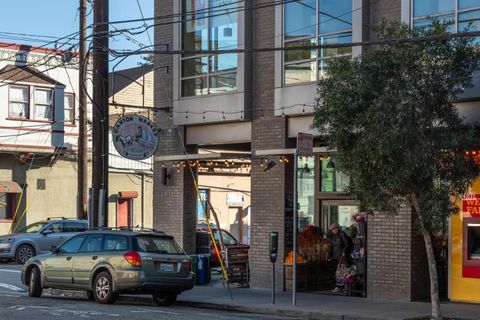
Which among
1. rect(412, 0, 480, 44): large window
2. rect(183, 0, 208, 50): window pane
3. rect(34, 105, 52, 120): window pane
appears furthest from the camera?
rect(34, 105, 52, 120): window pane

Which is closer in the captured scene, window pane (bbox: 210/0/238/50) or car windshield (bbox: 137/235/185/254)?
car windshield (bbox: 137/235/185/254)

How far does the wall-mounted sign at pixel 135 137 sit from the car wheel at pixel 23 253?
1063 cm

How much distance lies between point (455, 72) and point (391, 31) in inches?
51.6

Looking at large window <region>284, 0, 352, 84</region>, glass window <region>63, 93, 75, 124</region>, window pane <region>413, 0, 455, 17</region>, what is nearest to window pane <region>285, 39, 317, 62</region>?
large window <region>284, 0, 352, 84</region>

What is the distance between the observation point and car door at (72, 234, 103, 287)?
16734 mm

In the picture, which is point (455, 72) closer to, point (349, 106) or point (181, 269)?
point (349, 106)

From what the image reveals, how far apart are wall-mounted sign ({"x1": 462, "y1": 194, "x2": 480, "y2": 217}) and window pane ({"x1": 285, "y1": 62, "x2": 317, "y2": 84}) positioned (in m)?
4.34

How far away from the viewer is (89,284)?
16.8 m

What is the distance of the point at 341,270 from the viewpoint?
61.3 ft

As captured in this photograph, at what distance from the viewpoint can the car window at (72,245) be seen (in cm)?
1736

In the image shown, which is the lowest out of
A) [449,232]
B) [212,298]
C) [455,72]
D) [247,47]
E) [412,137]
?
[212,298]

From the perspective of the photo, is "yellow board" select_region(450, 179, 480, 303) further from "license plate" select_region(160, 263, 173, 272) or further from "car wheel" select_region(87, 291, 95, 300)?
"car wheel" select_region(87, 291, 95, 300)

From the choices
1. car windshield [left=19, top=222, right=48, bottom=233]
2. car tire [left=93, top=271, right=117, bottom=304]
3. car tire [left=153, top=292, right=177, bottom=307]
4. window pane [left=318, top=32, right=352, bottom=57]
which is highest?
window pane [left=318, top=32, right=352, bottom=57]

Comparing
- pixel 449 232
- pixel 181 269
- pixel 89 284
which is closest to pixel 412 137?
pixel 449 232
